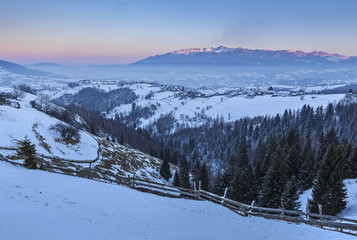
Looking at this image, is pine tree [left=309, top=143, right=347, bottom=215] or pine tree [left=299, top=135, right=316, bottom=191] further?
pine tree [left=299, top=135, right=316, bottom=191]

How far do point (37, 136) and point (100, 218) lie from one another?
4099cm

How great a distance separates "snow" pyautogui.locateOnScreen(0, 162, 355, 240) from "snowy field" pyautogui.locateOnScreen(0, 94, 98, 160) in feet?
78.7

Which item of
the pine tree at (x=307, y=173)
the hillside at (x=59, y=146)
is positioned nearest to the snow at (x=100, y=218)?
the hillside at (x=59, y=146)

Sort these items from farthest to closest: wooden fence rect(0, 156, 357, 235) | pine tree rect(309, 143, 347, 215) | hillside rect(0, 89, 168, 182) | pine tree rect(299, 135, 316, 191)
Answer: pine tree rect(299, 135, 316, 191) → hillside rect(0, 89, 168, 182) → pine tree rect(309, 143, 347, 215) → wooden fence rect(0, 156, 357, 235)

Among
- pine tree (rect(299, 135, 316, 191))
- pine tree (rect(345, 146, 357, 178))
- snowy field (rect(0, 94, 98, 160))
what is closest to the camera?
snowy field (rect(0, 94, 98, 160))

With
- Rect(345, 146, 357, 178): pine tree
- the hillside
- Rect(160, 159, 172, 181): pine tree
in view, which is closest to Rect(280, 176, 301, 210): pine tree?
Rect(345, 146, 357, 178): pine tree

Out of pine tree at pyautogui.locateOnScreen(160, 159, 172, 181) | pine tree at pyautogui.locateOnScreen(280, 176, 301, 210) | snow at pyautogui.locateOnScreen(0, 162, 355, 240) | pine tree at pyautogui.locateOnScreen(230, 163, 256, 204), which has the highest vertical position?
snow at pyautogui.locateOnScreen(0, 162, 355, 240)

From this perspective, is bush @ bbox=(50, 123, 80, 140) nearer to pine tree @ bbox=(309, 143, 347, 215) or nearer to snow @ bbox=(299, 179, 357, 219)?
snow @ bbox=(299, 179, 357, 219)

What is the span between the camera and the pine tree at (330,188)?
28.4 meters

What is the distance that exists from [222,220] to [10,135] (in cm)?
4183

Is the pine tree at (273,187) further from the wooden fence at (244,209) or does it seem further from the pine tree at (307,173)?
the pine tree at (307,173)

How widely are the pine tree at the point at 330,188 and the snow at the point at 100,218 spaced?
18.3 metres

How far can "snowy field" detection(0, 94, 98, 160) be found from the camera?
124 feet

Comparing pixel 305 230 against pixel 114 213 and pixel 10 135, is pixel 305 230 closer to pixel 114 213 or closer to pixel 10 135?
pixel 114 213
